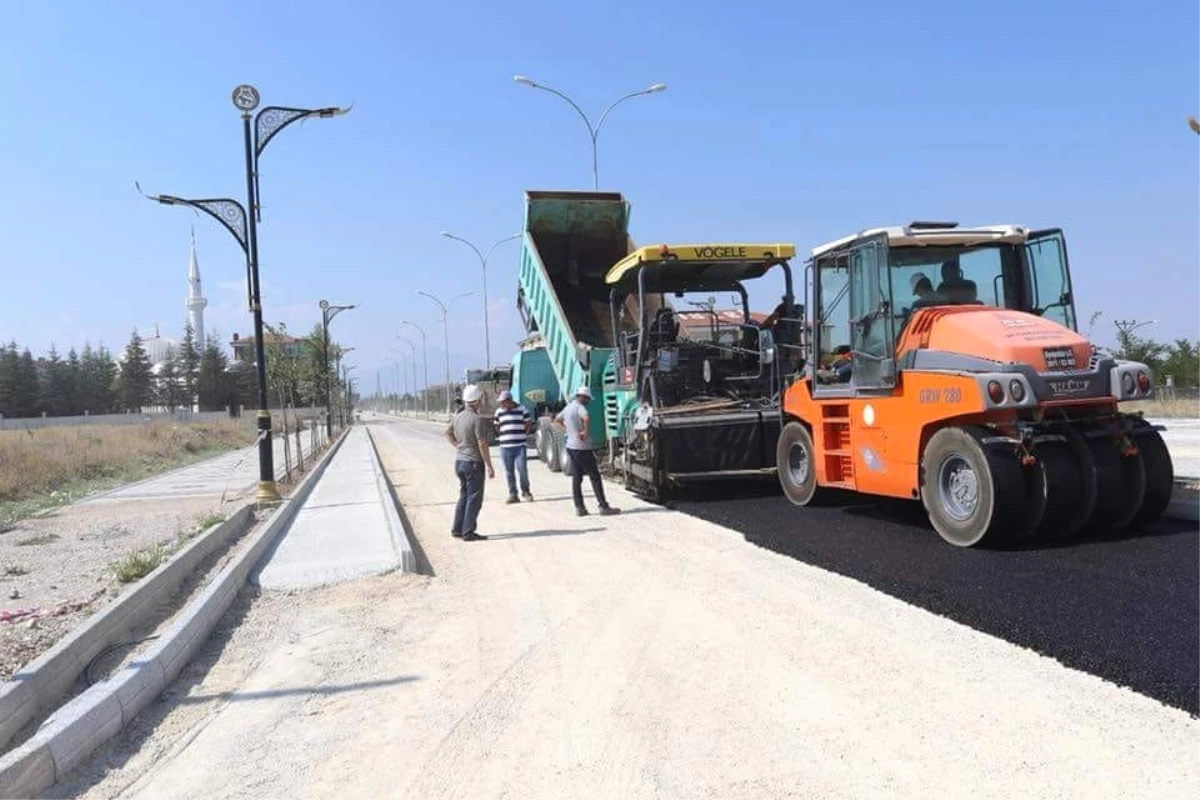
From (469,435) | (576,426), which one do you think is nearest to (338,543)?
(469,435)

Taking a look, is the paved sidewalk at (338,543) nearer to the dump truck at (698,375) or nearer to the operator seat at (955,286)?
the dump truck at (698,375)

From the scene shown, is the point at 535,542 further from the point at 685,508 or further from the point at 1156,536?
the point at 1156,536

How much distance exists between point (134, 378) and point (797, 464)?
A: 91734 millimetres

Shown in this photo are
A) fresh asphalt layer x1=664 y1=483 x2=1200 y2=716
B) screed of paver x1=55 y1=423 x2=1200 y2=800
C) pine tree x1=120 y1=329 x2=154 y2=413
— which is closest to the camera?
screed of paver x1=55 y1=423 x2=1200 y2=800

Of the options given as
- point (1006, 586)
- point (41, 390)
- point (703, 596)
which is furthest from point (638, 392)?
point (41, 390)

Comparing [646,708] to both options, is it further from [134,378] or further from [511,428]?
[134,378]

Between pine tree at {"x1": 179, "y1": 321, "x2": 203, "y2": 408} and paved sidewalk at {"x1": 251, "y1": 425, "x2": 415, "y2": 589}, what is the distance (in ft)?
279

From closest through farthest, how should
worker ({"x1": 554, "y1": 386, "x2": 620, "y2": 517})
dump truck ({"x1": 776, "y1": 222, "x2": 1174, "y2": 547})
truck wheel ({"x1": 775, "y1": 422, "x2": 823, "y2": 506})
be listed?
dump truck ({"x1": 776, "y1": 222, "x2": 1174, "y2": 547})
truck wheel ({"x1": 775, "y1": 422, "x2": 823, "y2": 506})
worker ({"x1": 554, "y1": 386, "x2": 620, "y2": 517})

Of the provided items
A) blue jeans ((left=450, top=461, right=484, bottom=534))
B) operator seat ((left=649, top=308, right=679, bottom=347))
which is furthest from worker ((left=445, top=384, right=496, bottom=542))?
operator seat ((left=649, top=308, right=679, bottom=347))

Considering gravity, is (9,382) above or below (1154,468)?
above

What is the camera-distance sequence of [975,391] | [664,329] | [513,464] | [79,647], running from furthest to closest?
[513,464] < [664,329] < [975,391] < [79,647]

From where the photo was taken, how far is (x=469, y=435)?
32.3 feet

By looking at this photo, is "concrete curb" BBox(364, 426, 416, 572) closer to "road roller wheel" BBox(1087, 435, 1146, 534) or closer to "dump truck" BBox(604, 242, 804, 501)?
"dump truck" BBox(604, 242, 804, 501)

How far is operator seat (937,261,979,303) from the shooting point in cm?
817
